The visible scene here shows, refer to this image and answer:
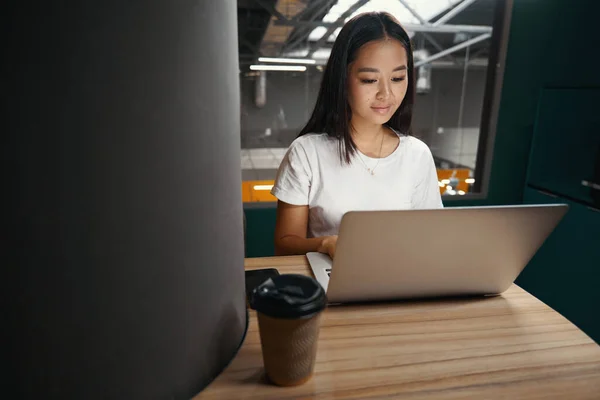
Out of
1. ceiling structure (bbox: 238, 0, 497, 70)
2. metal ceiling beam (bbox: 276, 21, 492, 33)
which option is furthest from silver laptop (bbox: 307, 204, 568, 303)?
metal ceiling beam (bbox: 276, 21, 492, 33)

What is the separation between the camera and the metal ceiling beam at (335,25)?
315 centimetres

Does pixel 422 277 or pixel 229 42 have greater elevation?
pixel 229 42

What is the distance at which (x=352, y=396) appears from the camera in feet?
2.09

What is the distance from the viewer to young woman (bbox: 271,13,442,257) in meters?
1.45

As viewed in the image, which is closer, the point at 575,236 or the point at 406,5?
the point at 575,236

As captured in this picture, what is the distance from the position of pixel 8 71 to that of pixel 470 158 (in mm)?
3565

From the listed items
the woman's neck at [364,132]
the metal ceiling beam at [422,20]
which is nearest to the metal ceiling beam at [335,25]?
the metal ceiling beam at [422,20]

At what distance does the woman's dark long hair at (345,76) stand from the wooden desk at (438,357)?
34.0 inches

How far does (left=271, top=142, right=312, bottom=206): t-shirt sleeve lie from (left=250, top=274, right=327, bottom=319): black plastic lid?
3.30 ft

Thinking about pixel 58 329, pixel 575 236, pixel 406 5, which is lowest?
pixel 575 236

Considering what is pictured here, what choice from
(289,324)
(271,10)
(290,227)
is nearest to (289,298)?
(289,324)

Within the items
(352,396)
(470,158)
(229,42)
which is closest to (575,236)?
(470,158)

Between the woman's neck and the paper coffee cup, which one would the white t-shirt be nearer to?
the woman's neck

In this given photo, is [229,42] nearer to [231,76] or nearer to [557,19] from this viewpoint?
[231,76]
